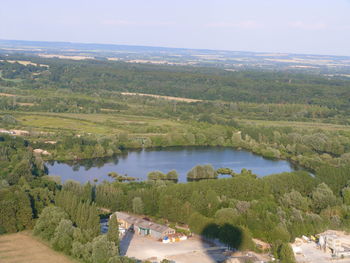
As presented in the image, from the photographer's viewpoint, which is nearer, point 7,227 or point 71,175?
point 7,227

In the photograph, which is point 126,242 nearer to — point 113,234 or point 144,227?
point 144,227

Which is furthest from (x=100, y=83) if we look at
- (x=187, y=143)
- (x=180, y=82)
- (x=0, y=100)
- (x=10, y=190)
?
(x=10, y=190)

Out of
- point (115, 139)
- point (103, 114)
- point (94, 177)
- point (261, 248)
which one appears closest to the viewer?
point (261, 248)

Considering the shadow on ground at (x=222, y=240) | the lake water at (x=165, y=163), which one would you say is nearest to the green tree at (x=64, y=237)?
the shadow on ground at (x=222, y=240)

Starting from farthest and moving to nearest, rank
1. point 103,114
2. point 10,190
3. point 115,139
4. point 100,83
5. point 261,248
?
point 100,83 < point 103,114 < point 115,139 < point 10,190 < point 261,248

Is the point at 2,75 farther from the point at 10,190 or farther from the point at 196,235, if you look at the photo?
the point at 196,235

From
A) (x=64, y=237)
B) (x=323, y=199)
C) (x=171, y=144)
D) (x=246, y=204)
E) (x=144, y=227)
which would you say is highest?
(x=246, y=204)

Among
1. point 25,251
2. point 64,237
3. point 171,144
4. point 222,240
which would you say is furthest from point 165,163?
point 25,251
